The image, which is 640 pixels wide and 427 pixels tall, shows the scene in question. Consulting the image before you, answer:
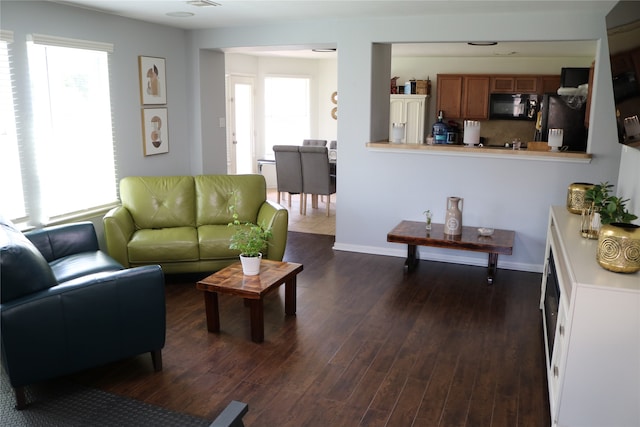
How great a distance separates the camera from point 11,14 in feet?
12.6

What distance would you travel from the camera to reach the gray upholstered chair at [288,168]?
681 centimetres

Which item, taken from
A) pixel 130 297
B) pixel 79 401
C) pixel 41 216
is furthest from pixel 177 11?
pixel 79 401

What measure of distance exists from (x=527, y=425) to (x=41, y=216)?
3677mm

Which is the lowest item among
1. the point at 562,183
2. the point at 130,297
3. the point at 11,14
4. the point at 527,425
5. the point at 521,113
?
the point at 527,425

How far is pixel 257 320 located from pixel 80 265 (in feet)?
4.08

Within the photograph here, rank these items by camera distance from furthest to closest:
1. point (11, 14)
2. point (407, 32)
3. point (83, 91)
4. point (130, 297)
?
point (407, 32) → point (83, 91) → point (11, 14) → point (130, 297)

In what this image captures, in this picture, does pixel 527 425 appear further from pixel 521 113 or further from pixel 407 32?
pixel 521 113

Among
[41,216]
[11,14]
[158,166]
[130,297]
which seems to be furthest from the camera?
[158,166]

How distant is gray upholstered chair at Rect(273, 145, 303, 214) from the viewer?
22.3 ft

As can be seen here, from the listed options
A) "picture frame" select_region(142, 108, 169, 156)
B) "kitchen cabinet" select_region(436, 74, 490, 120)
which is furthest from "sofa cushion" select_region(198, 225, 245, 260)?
"kitchen cabinet" select_region(436, 74, 490, 120)

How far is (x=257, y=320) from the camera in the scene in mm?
3377

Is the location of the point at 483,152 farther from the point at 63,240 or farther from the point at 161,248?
the point at 63,240

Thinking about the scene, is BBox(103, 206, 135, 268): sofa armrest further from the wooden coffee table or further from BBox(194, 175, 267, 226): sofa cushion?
the wooden coffee table

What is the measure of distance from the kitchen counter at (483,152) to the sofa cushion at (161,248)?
1967 mm
